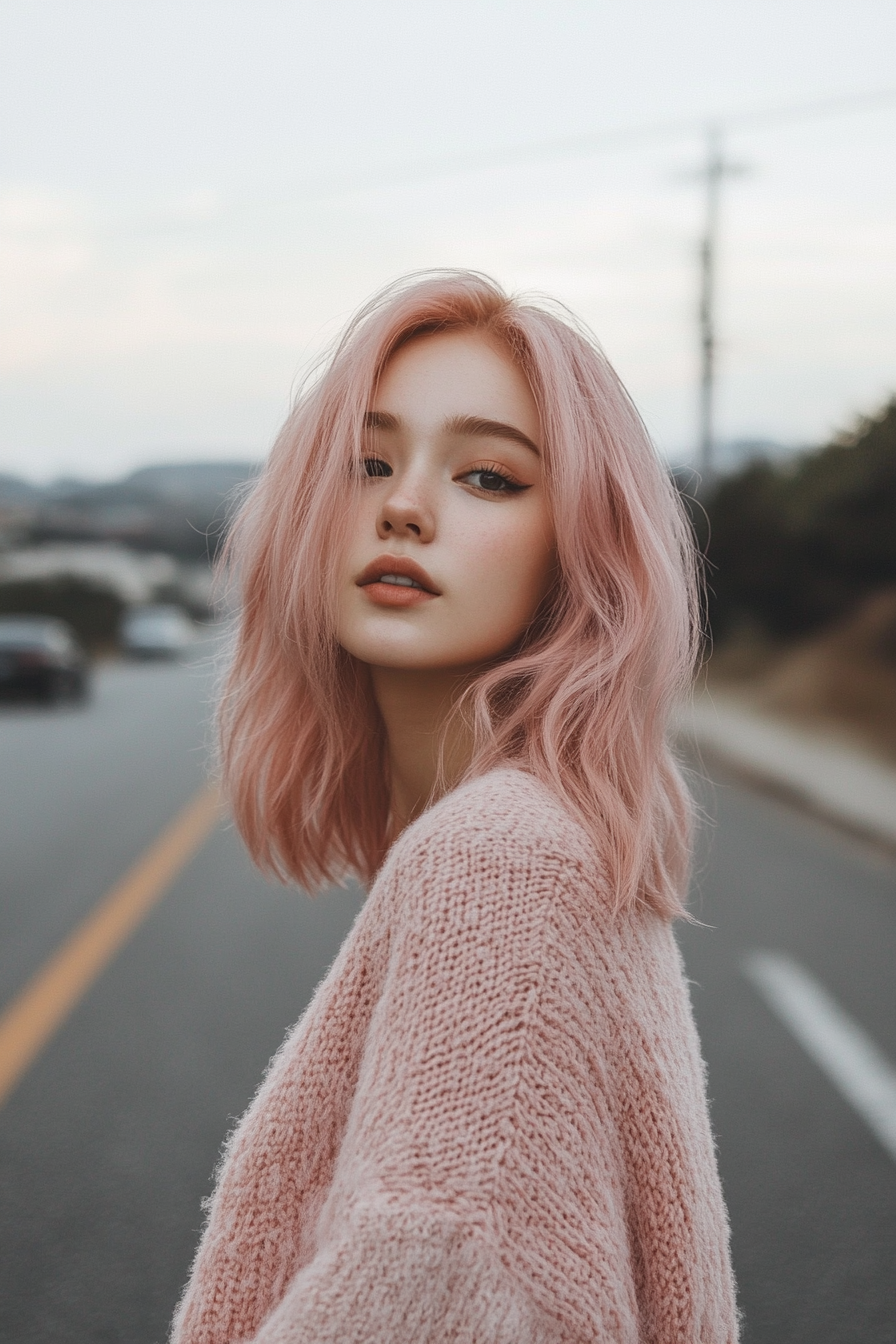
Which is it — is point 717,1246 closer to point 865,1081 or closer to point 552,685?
point 552,685

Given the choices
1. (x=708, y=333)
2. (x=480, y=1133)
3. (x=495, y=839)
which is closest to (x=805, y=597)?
(x=708, y=333)

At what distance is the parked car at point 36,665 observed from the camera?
2386cm

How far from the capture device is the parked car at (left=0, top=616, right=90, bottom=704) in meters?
23.9

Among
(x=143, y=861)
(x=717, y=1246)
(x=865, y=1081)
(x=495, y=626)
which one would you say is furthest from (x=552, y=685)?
(x=143, y=861)

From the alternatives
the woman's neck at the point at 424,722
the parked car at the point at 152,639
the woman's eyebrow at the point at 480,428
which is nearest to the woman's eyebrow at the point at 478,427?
the woman's eyebrow at the point at 480,428

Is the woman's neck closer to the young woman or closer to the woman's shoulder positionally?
the young woman

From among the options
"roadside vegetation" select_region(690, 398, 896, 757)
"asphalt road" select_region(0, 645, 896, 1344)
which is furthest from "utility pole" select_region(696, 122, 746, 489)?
"asphalt road" select_region(0, 645, 896, 1344)

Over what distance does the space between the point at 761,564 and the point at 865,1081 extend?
17981 millimetres

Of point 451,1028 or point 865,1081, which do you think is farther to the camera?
point 865,1081

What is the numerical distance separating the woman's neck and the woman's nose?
16cm

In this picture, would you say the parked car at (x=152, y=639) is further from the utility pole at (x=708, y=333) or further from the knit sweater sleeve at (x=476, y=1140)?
the knit sweater sleeve at (x=476, y=1140)

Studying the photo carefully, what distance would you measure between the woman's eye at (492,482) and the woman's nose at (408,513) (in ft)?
0.19

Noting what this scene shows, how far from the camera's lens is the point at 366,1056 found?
3.58ft

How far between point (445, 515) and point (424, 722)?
0.25 meters
